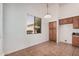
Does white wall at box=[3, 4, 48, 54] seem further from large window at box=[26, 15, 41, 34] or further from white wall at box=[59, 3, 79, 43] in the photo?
white wall at box=[59, 3, 79, 43]

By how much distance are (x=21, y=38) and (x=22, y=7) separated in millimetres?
681

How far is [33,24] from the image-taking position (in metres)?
2.42

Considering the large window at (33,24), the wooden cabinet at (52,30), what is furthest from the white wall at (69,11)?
the large window at (33,24)

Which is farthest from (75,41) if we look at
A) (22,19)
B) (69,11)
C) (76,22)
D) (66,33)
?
(22,19)

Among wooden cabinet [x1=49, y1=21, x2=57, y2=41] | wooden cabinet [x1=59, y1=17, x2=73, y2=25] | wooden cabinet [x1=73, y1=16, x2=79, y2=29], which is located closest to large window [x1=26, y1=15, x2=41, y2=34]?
wooden cabinet [x1=49, y1=21, x2=57, y2=41]

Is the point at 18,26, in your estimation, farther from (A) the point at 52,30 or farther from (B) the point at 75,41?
(B) the point at 75,41

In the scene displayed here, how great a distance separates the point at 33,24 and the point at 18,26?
1.10 ft

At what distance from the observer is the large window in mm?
2400

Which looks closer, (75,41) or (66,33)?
(75,41)

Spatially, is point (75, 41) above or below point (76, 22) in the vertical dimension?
below

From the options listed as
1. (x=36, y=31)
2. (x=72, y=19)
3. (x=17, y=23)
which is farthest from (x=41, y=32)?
(x=72, y=19)

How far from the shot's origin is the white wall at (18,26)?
7.40ft

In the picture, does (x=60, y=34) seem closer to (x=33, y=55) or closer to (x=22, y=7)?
(x=33, y=55)

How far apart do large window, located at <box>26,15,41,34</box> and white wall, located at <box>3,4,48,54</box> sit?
8 cm
